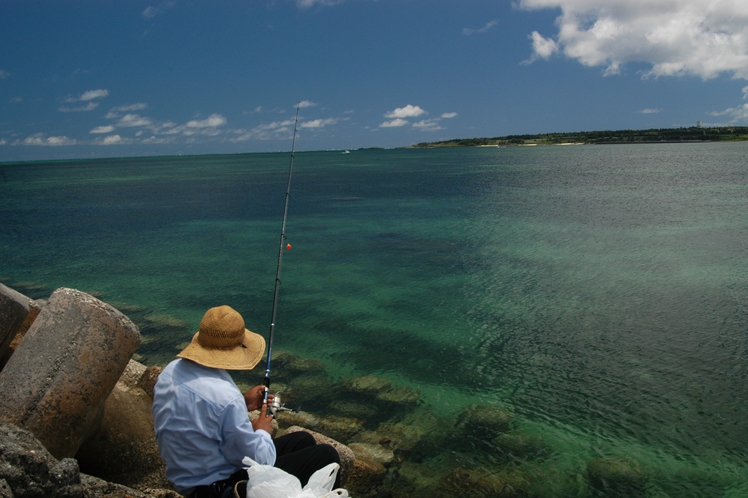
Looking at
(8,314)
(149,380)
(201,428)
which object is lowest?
(149,380)

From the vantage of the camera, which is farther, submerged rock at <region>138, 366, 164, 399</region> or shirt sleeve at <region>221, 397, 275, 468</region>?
submerged rock at <region>138, 366, 164, 399</region>

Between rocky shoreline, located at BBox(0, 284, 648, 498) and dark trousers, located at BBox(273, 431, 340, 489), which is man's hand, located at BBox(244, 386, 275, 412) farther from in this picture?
rocky shoreline, located at BBox(0, 284, 648, 498)

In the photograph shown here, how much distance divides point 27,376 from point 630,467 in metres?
7.45

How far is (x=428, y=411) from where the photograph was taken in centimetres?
888

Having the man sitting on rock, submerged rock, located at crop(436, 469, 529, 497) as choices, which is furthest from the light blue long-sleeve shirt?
submerged rock, located at crop(436, 469, 529, 497)

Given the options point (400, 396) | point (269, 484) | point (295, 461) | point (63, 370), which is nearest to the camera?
point (269, 484)

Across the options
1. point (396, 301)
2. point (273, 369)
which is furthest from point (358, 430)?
point (396, 301)

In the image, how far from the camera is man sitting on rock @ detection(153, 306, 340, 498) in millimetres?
3689

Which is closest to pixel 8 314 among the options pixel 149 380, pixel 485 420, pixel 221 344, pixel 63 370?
pixel 63 370

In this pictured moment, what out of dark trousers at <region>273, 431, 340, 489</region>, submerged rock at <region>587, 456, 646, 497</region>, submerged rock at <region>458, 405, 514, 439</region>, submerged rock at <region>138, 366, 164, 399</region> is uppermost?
dark trousers at <region>273, 431, 340, 489</region>

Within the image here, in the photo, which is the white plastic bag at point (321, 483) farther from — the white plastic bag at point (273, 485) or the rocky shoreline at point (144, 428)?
the rocky shoreline at point (144, 428)

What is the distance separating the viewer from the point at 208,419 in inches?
146

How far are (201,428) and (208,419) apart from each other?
74mm

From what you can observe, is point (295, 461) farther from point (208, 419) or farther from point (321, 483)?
point (208, 419)
